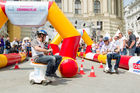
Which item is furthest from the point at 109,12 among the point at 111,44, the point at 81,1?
the point at 111,44

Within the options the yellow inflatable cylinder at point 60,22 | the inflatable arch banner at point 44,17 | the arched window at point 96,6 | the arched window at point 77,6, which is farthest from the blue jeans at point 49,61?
the arched window at point 96,6

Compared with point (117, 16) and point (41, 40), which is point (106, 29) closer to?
point (117, 16)

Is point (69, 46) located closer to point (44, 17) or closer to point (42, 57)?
point (44, 17)

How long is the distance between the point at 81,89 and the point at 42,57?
1.39 metres

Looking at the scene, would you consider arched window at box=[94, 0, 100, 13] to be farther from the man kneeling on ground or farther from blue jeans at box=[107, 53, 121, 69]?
the man kneeling on ground

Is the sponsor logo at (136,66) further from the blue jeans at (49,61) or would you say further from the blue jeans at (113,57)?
the blue jeans at (49,61)

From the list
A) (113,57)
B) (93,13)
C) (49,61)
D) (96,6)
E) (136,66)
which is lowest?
(136,66)

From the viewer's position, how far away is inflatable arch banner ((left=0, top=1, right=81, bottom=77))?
20.1 ft

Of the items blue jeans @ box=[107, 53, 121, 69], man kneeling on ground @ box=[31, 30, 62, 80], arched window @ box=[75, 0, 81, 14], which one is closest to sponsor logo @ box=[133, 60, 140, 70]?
blue jeans @ box=[107, 53, 121, 69]

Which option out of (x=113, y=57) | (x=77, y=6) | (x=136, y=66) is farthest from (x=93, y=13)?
(x=113, y=57)

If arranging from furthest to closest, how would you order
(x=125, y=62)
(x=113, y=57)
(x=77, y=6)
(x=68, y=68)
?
(x=77, y=6), (x=125, y=62), (x=113, y=57), (x=68, y=68)

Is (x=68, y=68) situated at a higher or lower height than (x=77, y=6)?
lower

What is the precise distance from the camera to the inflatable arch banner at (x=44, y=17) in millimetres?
6113

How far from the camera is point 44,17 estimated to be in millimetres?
6312
